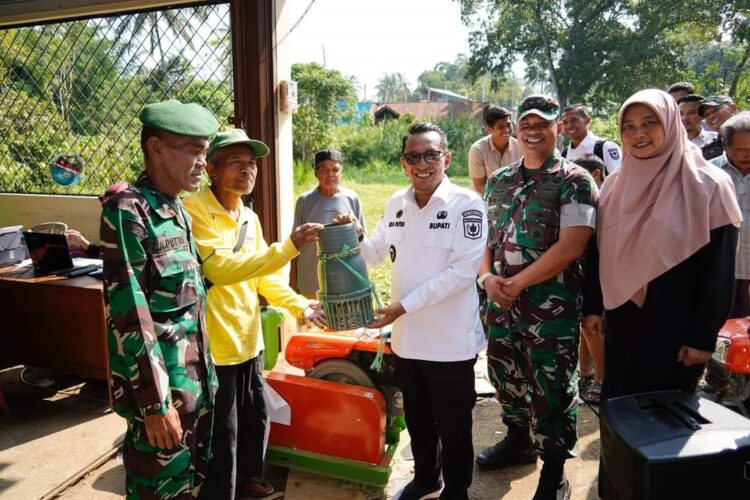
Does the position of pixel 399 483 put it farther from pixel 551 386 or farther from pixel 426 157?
pixel 426 157

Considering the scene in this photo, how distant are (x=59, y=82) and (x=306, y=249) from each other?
3.39 metres

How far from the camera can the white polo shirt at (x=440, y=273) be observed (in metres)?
2.24

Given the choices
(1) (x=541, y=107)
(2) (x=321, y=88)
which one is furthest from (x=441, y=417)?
(2) (x=321, y=88)

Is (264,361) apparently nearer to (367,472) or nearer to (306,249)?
(367,472)

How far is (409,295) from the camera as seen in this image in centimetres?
225

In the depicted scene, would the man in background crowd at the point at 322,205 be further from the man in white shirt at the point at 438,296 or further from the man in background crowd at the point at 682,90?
the man in background crowd at the point at 682,90

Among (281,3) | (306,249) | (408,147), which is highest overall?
(281,3)

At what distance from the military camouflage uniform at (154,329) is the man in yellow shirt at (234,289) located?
0.25m

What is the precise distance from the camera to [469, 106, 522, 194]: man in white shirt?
462cm

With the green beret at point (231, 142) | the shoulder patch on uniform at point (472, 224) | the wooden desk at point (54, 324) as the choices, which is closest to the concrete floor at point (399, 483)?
the wooden desk at point (54, 324)

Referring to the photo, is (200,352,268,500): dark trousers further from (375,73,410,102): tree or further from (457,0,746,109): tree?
(375,73,410,102): tree

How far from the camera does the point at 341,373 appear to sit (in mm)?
2914

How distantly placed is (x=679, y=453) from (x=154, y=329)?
1.71 metres

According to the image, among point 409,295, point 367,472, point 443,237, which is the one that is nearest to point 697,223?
point 443,237
